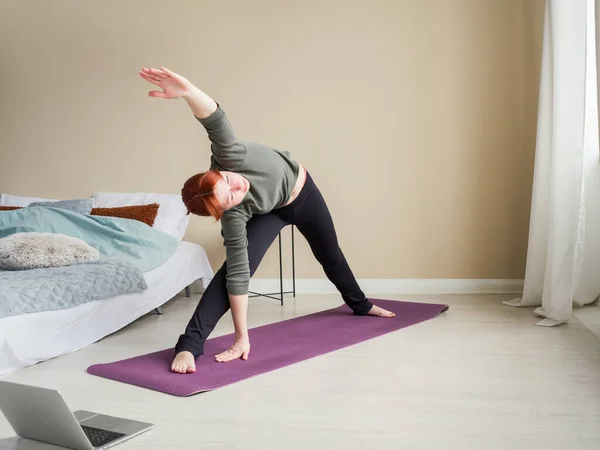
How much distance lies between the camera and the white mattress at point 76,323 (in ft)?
9.45

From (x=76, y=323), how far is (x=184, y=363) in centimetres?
65

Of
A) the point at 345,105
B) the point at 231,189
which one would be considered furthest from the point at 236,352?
the point at 345,105

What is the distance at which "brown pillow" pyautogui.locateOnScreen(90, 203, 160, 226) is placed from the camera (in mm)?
4512

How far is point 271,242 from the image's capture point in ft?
10.4

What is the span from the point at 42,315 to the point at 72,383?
39 centimetres

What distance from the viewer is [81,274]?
3.36 metres

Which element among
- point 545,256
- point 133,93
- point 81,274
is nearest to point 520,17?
point 545,256

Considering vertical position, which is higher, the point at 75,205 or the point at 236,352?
the point at 75,205

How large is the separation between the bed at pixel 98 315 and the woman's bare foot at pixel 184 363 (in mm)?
568

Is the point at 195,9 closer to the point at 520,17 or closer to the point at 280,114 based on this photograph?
the point at 280,114

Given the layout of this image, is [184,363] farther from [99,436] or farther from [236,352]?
[99,436]

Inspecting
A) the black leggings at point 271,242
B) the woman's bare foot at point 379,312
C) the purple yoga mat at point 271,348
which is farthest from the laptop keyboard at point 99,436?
the woman's bare foot at point 379,312

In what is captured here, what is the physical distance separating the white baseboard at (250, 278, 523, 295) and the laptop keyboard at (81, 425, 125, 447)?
8.89ft

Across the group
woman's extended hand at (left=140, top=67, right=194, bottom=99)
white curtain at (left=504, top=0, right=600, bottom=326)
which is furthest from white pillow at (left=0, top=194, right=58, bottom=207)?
white curtain at (left=504, top=0, right=600, bottom=326)
